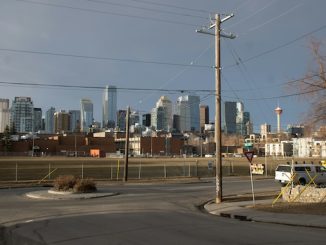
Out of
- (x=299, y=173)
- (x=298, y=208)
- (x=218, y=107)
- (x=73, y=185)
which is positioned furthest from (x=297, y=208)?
(x=299, y=173)

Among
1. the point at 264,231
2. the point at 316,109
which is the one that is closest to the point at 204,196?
the point at 316,109

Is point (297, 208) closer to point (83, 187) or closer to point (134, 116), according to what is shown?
point (83, 187)

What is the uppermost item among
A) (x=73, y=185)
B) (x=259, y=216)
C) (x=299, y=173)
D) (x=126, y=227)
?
(x=299, y=173)

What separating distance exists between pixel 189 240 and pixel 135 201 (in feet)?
44.4

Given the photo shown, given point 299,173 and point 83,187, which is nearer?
point 83,187

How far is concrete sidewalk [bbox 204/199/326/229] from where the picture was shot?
54.2ft

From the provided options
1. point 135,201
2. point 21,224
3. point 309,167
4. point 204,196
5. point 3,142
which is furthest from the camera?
point 3,142

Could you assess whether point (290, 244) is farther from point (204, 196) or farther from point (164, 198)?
point (204, 196)

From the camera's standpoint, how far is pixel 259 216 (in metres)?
18.6

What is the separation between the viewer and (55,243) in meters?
11.1

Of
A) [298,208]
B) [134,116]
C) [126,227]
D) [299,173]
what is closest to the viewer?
[126,227]

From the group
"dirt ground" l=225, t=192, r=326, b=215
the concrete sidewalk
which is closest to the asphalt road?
the concrete sidewalk

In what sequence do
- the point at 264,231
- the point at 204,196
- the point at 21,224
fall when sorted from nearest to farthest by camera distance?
the point at 264,231 → the point at 21,224 → the point at 204,196

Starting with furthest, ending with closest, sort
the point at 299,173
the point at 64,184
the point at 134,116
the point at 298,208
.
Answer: the point at 134,116
the point at 299,173
the point at 64,184
the point at 298,208
